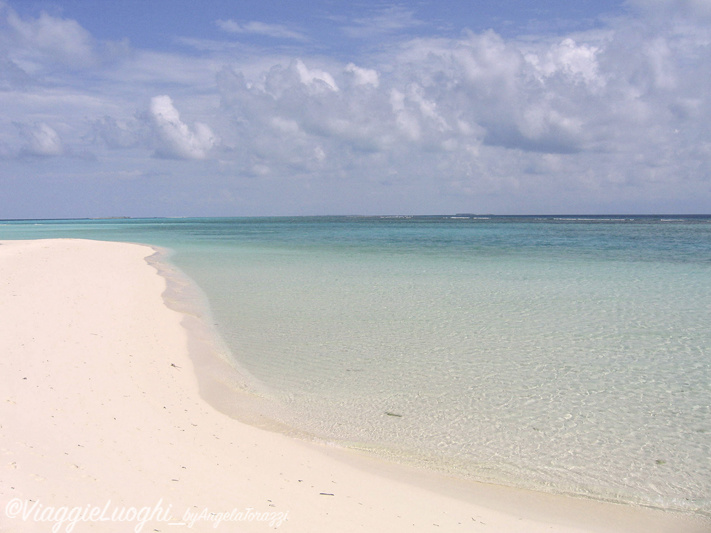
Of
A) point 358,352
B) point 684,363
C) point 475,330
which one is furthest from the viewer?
point 475,330

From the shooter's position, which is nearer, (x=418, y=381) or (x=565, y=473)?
(x=565, y=473)

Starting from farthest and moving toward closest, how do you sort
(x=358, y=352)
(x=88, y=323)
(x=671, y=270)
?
(x=671, y=270) → (x=88, y=323) → (x=358, y=352)

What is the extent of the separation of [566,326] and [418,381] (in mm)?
4789

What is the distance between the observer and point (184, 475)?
4129mm

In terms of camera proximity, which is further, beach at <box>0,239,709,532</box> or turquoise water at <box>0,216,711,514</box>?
turquoise water at <box>0,216,711,514</box>

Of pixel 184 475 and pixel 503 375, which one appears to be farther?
pixel 503 375

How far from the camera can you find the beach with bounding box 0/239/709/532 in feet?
11.5

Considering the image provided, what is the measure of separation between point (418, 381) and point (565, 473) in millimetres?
2723

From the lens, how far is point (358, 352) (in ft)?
29.2

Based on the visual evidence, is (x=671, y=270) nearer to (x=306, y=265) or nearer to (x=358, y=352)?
(x=306, y=265)

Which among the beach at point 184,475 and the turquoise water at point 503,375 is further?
the turquoise water at point 503,375

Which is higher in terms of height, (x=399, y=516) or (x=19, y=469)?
(x=19, y=469)

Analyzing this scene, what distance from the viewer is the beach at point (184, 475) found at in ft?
11.5

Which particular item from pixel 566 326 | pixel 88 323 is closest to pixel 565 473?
pixel 566 326
